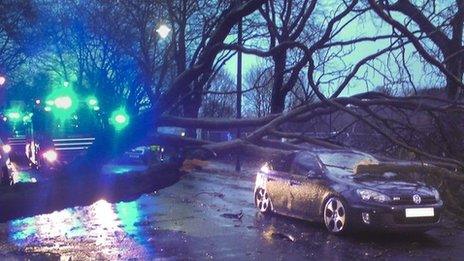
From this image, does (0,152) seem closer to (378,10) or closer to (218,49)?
(218,49)

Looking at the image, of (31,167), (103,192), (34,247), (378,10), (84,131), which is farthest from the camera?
(31,167)

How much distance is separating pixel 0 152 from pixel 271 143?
23.0 ft

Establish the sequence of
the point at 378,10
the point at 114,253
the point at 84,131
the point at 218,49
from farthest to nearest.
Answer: the point at 84,131 → the point at 218,49 → the point at 378,10 → the point at 114,253

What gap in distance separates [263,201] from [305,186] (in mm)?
1621

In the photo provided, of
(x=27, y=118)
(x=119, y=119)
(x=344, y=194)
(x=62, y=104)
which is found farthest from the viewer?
(x=27, y=118)

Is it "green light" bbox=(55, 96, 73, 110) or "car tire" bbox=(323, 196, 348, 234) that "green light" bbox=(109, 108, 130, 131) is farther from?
"green light" bbox=(55, 96, 73, 110)

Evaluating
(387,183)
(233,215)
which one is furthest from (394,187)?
(233,215)

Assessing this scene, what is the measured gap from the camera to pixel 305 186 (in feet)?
34.7

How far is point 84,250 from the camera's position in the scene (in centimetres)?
841

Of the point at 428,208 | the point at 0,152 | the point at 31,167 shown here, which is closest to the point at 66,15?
the point at 31,167

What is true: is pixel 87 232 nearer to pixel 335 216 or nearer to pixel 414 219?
pixel 335 216

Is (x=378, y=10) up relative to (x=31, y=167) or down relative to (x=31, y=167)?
up

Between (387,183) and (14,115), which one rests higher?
(14,115)

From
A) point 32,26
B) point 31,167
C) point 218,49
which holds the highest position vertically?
point 32,26
